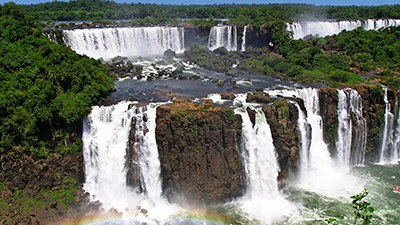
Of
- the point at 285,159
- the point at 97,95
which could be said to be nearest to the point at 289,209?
the point at 285,159

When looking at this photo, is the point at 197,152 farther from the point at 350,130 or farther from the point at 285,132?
the point at 350,130

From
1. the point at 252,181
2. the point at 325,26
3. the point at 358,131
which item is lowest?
the point at 252,181

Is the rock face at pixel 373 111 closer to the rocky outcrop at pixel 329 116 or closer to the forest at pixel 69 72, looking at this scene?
the rocky outcrop at pixel 329 116

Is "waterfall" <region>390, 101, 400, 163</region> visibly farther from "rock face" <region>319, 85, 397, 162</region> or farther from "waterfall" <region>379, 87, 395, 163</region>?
"rock face" <region>319, 85, 397, 162</region>

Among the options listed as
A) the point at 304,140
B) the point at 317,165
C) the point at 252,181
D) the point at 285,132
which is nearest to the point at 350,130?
the point at 317,165

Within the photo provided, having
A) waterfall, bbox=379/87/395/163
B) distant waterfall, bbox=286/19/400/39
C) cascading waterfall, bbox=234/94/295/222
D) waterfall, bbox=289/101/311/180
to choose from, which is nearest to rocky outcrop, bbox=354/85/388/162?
waterfall, bbox=379/87/395/163

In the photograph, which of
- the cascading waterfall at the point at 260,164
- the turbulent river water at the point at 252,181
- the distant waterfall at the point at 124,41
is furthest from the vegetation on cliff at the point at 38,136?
the distant waterfall at the point at 124,41
